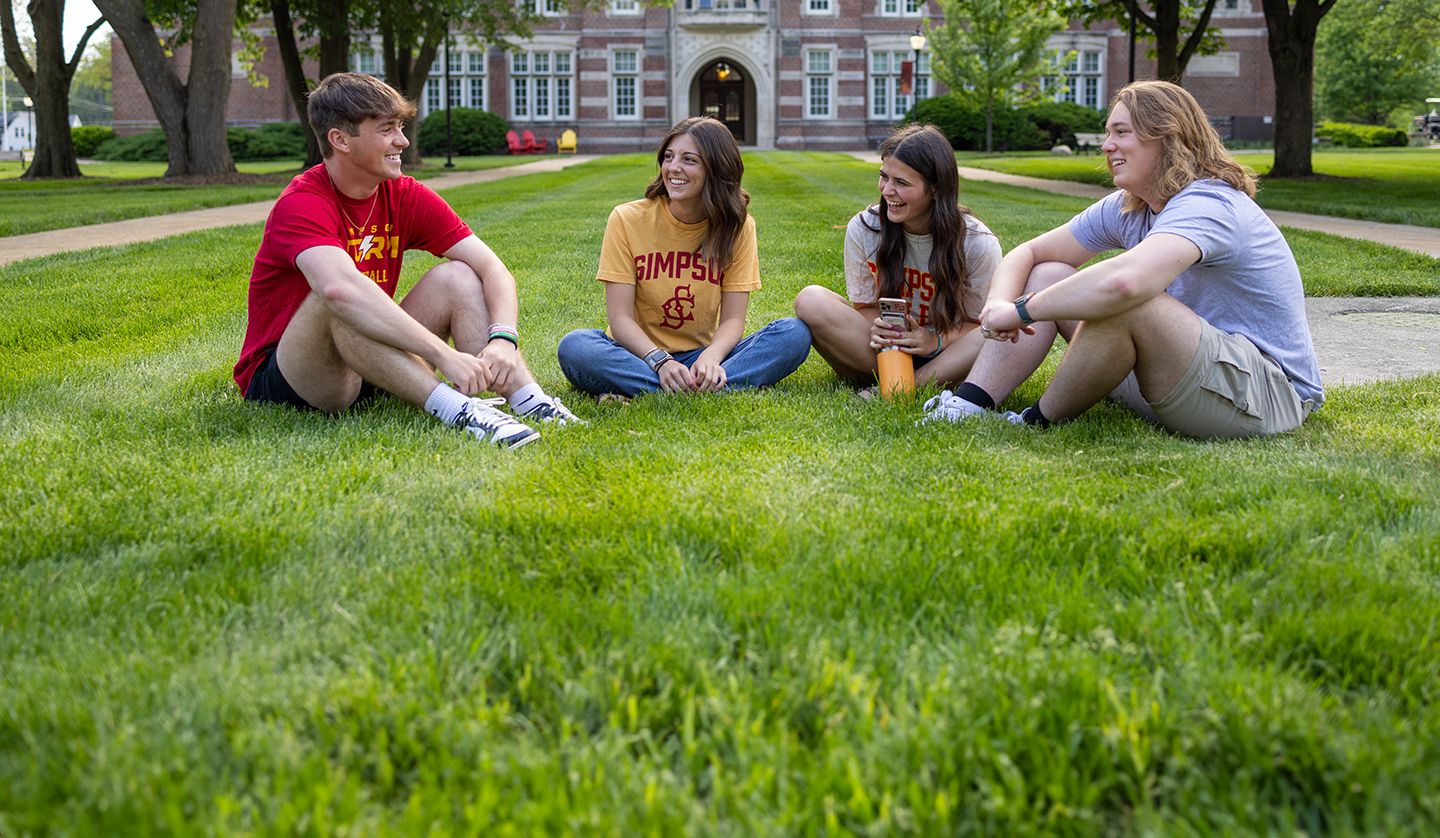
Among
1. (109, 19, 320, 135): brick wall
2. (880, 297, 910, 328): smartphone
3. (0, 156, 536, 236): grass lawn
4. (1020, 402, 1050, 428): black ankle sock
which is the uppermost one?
(109, 19, 320, 135): brick wall

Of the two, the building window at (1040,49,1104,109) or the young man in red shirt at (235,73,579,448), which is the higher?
the building window at (1040,49,1104,109)

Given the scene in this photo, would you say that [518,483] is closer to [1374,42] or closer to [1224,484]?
[1224,484]

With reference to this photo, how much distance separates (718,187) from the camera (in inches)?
157

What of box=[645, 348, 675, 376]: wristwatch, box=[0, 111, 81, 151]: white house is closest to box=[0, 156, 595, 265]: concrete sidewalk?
box=[645, 348, 675, 376]: wristwatch

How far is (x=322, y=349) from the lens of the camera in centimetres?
350

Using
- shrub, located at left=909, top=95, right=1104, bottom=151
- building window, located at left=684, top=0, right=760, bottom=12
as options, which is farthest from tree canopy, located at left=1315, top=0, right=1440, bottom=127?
building window, located at left=684, top=0, right=760, bottom=12

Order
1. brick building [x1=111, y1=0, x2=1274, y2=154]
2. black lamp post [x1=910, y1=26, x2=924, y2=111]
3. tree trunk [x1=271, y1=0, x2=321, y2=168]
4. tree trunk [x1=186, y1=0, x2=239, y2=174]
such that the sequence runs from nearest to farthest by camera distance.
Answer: tree trunk [x1=186, y1=0, x2=239, y2=174]
tree trunk [x1=271, y1=0, x2=321, y2=168]
black lamp post [x1=910, y1=26, x2=924, y2=111]
brick building [x1=111, y1=0, x2=1274, y2=154]

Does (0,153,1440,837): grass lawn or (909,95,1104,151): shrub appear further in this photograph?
(909,95,1104,151): shrub

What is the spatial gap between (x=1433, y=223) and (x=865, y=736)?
1170cm

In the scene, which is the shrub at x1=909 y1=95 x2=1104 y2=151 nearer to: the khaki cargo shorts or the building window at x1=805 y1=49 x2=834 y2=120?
the building window at x1=805 y1=49 x2=834 y2=120

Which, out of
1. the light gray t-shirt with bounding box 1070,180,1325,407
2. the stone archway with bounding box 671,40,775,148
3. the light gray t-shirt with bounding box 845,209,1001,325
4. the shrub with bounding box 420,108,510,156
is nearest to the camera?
the light gray t-shirt with bounding box 1070,180,1325,407

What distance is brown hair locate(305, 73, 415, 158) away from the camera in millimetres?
3350

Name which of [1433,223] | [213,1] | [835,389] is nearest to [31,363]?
[835,389]

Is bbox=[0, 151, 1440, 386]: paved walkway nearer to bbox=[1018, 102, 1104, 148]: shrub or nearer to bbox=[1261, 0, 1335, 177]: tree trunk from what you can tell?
bbox=[1261, 0, 1335, 177]: tree trunk
